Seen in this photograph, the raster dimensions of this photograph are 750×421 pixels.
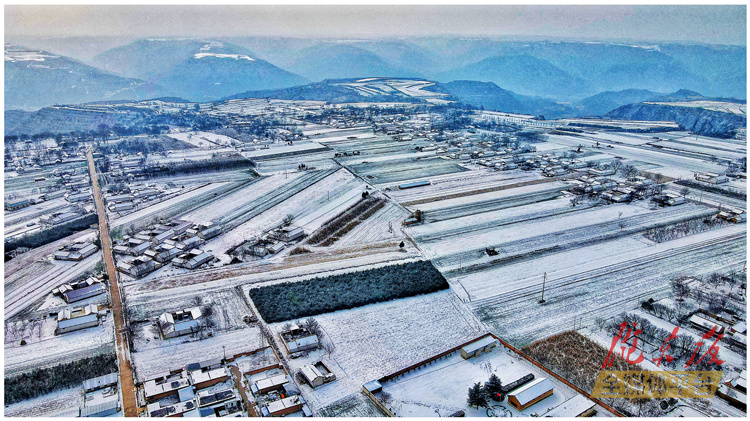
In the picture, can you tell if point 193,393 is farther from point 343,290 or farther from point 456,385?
point 456,385

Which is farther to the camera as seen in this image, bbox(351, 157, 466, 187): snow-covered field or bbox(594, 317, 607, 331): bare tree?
bbox(351, 157, 466, 187): snow-covered field

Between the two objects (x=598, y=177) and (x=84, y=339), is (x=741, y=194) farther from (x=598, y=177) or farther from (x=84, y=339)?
(x=84, y=339)

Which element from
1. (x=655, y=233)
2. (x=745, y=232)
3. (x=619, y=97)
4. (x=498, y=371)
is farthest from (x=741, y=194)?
(x=619, y=97)

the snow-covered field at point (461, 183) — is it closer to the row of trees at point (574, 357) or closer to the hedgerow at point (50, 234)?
the row of trees at point (574, 357)

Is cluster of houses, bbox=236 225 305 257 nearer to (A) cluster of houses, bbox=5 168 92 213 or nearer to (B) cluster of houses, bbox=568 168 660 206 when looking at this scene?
(A) cluster of houses, bbox=5 168 92 213

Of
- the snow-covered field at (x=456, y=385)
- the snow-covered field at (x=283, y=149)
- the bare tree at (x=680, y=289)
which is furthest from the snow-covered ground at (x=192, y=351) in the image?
the snow-covered field at (x=283, y=149)

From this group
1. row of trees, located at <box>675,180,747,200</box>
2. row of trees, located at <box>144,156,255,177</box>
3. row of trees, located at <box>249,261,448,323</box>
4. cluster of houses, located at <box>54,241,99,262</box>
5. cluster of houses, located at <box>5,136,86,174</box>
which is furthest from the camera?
cluster of houses, located at <box>5,136,86,174</box>

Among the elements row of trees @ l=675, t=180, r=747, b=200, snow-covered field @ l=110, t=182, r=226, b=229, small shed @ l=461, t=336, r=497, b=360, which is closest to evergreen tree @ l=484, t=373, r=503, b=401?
small shed @ l=461, t=336, r=497, b=360
